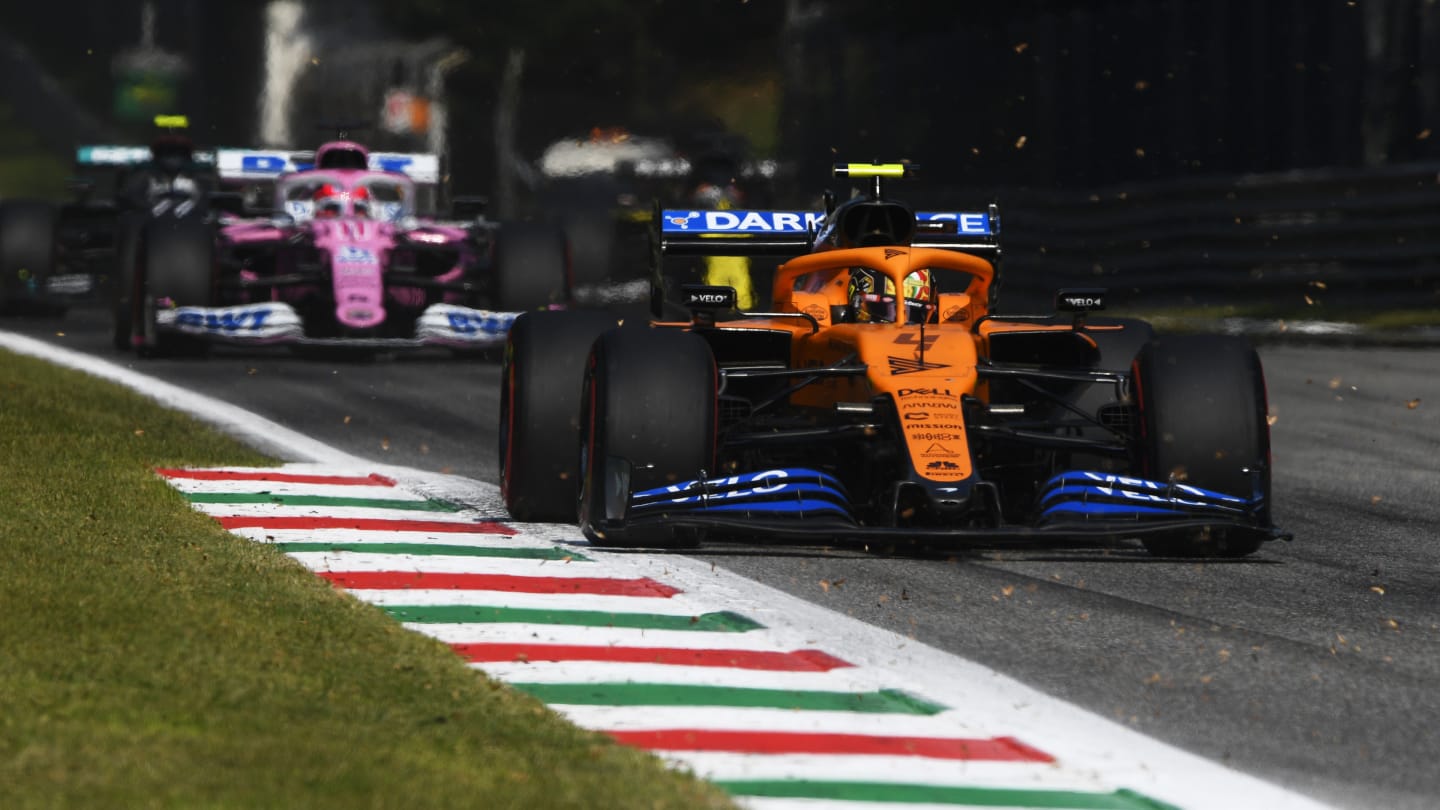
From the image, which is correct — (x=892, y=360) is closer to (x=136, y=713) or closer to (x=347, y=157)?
(x=136, y=713)

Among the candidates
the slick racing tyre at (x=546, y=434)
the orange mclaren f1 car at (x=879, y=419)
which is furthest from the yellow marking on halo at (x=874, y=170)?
the slick racing tyre at (x=546, y=434)

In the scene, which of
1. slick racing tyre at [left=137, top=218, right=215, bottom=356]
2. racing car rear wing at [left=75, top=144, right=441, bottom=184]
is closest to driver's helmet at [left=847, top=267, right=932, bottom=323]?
slick racing tyre at [left=137, top=218, right=215, bottom=356]

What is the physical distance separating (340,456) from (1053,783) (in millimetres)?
7190

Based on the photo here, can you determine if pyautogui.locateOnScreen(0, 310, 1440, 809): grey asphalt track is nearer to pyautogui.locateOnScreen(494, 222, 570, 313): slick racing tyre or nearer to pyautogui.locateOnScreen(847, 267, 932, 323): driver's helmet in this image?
pyautogui.locateOnScreen(847, 267, 932, 323): driver's helmet

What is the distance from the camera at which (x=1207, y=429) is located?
28.7 feet

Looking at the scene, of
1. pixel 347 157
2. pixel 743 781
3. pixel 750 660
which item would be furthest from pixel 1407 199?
pixel 743 781

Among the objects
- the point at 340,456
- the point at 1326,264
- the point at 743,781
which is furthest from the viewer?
the point at 1326,264

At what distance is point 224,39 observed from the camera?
38.9m

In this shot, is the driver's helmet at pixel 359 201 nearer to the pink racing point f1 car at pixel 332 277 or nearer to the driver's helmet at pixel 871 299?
the pink racing point f1 car at pixel 332 277

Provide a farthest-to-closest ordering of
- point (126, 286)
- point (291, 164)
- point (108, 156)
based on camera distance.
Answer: point (108, 156), point (291, 164), point (126, 286)

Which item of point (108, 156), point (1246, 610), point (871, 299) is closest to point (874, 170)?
point (871, 299)

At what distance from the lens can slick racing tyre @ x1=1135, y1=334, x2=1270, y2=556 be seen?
8.68 m

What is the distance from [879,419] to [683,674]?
8.46ft

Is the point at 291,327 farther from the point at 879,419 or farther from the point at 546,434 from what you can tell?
the point at 879,419
